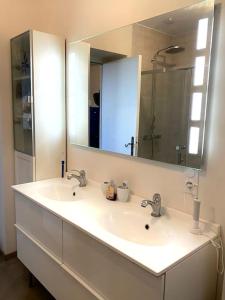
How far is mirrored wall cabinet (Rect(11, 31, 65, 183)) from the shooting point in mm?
2090

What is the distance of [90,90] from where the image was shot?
81.0 inches

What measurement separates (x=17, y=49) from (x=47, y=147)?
90cm

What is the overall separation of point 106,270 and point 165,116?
912 mm

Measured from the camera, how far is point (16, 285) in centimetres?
210

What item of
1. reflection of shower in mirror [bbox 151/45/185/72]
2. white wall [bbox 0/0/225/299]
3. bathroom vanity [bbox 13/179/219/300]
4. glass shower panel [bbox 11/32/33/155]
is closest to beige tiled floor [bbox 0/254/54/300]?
white wall [bbox 0/0/225/299]

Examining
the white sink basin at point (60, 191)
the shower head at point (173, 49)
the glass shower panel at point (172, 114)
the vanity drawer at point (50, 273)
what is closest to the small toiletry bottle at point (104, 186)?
the white sink basin at point (60, 191)

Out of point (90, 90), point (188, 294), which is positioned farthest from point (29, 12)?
point (188, 294)

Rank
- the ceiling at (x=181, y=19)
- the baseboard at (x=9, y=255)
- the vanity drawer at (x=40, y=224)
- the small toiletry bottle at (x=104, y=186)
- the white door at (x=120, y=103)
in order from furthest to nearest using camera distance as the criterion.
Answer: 1. the baseboard at (x=9, y=255)
2. the small toiletry bottle at (x=104, y=186)
3. the white door at (x=120, y=103)
4. the vanity drawer at (x=40, y=224)
5. the ceiling at (x=181, y=19)

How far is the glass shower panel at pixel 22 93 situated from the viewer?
214 centimetres

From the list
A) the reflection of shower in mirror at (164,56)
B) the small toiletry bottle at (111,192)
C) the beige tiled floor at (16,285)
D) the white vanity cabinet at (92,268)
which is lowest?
the beige tiled floor at (16,285)

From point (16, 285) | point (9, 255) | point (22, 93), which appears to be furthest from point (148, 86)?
point (9, 255)

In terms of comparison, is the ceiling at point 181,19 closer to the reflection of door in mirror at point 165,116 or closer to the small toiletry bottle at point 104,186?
the reflection of door in mirror at point 165,116

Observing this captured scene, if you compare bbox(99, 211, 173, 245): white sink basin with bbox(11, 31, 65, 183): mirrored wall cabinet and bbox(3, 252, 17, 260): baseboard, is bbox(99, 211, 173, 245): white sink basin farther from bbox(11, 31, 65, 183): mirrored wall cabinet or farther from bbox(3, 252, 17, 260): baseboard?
bbox(3, 252, 17, 260): baseboard

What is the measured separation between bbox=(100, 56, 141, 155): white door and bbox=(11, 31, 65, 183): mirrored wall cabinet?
19.6 inches
